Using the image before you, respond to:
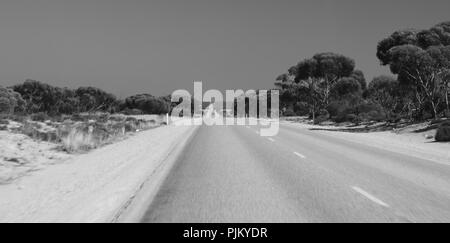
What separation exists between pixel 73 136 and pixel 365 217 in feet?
50.2

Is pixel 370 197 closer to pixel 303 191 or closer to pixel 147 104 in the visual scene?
pixel 303 191

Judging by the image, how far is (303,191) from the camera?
8938 mm

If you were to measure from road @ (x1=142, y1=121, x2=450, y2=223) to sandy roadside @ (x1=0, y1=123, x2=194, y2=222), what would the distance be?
76 cm

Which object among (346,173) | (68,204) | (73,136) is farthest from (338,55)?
(68,204)

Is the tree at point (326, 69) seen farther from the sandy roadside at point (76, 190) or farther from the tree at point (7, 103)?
the sandy roadside at point (76, 190)

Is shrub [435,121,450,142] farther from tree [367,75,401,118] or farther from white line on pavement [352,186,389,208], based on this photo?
tree [367,75,401,118]

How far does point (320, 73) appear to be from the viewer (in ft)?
232

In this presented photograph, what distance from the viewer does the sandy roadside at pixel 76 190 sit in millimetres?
7242

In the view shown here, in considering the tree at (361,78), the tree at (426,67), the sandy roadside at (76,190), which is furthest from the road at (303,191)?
the tree at (361,78)

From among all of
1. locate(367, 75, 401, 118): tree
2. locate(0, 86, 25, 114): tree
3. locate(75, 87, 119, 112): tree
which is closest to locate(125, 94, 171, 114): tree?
locate(75, 87, 119, 112): tree

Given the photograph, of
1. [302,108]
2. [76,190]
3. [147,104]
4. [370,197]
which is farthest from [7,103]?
[370,197]

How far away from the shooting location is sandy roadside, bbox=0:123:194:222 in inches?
285
